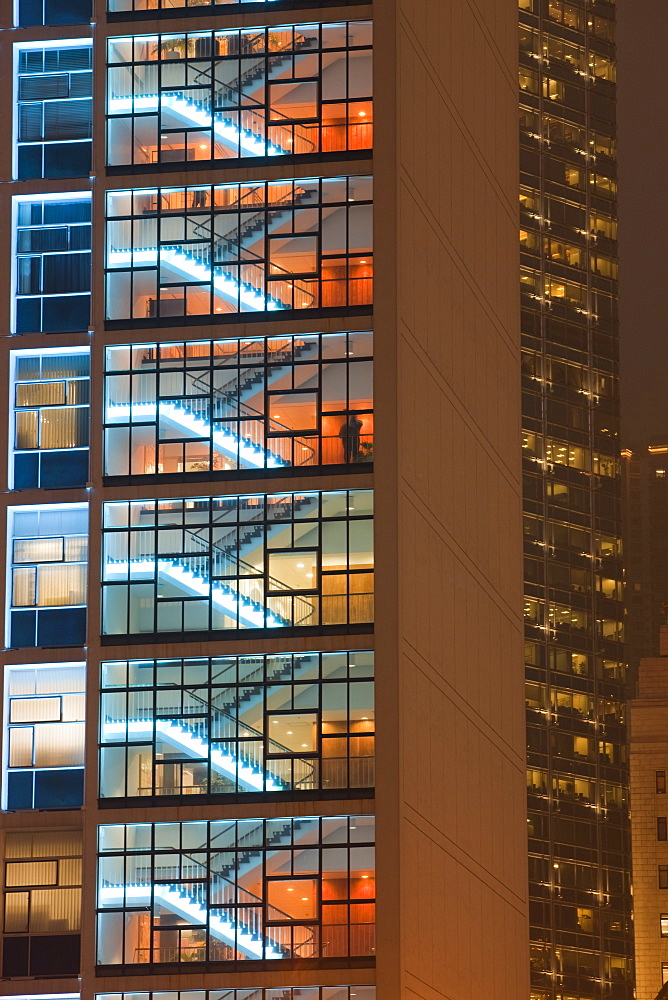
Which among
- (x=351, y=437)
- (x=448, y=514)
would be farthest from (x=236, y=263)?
(x=448, y=514)

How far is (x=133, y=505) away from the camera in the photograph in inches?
2243

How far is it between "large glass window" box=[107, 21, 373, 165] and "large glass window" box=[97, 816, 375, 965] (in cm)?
2158

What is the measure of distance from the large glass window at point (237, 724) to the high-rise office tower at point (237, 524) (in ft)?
0.30

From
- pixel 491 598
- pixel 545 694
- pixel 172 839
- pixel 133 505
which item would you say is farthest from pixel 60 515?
pixel 545 694

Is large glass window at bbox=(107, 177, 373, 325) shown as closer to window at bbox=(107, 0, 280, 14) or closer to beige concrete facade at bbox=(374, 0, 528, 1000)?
beige concrete facade at bbox=(374, 0, 528, 1000)

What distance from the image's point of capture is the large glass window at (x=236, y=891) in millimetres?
52719

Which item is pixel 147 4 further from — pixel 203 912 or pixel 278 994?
pixel 278 994

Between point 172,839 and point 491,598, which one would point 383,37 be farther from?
point 172,839

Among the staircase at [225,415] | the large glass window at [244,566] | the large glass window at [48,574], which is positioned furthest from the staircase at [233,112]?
the large glass window at [48,574]

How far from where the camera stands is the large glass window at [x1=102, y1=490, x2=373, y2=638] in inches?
2172

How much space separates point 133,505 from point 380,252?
36.6ft

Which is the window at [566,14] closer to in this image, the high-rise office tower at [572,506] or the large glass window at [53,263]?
the high-rise office tower at [572,506]

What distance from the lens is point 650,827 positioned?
122375mm

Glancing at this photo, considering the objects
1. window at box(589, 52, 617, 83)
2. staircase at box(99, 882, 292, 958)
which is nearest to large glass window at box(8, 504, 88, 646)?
staircase at box(99, 882, 292, 958)
